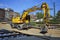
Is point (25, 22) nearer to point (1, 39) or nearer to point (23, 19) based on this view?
point (23, 19)

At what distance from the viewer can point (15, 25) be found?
1000 inches

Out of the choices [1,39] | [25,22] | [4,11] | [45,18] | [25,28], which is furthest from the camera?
[4,11]

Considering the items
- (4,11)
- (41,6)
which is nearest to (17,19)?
(41,6)

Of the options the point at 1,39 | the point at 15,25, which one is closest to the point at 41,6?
the point at 15,25

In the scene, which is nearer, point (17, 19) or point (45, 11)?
point (45, 11)

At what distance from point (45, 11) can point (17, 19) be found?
18.2 ft

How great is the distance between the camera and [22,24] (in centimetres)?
2464

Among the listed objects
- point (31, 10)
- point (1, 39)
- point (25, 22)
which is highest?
point (31, 10)

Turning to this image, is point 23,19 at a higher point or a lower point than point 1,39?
higher

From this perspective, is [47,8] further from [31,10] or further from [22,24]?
[22,24]

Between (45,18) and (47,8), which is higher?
(47,8)

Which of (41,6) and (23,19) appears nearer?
(41,6)

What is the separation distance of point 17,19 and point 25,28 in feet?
7.88

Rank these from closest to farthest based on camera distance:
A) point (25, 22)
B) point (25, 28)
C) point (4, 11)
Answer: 1. point (25, 28)
2. point (25, 22)
3. point (4, 11)
